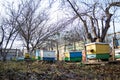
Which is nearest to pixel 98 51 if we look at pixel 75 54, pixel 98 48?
pixel 98 48

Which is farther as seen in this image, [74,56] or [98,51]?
[74,56]

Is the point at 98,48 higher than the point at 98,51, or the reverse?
the point at 98,48

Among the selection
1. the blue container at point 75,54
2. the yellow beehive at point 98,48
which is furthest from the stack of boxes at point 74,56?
the yellow beehive at point 98,48

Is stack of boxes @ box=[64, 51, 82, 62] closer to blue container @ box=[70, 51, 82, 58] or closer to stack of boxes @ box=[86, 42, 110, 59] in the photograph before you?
blue container @ box=[70, 51, 82, 58]

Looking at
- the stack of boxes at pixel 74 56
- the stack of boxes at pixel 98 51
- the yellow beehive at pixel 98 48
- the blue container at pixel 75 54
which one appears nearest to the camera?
the stack of boxes at pixel 98 51

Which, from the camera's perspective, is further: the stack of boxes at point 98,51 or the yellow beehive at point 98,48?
the yellow beehive at point 98,48

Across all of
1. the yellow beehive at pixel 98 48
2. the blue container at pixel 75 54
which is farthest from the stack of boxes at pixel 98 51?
the blue container at pixel 75 54

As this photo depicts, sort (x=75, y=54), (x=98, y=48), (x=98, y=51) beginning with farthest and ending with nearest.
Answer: (x=75, y=54)
(x=98, y=48)
(x=98, y=51)

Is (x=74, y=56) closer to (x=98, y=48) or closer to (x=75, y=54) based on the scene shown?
(x=75, y=54)

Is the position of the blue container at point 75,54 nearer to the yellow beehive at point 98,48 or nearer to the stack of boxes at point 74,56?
the stack of boxes at point 74,56

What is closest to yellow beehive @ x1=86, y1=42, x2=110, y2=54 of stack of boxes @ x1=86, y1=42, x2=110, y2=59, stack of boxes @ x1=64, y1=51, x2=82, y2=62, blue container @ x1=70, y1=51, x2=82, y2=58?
stack of boxes @ x1=86, y1=42, x2=110, y2=59

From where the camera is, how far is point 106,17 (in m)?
18.7

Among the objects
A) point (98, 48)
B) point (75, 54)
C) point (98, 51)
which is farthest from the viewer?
point (75, 54)

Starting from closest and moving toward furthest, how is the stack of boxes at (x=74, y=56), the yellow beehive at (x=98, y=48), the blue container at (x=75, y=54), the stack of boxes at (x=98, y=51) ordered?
the stack of boxes at (x=98, y=51) → the yellow beehive at (x=98, y=48) → the stack of boxes at (x=74, y=56) → the blue container at (x=75, y=54)
